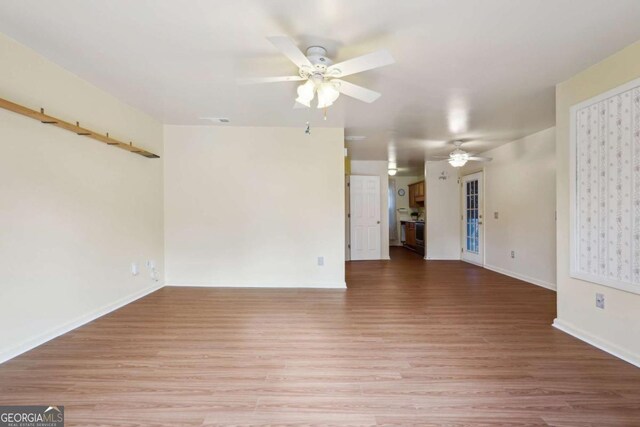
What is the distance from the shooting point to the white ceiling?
1650 millimetres

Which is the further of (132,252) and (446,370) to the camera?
(132,252)

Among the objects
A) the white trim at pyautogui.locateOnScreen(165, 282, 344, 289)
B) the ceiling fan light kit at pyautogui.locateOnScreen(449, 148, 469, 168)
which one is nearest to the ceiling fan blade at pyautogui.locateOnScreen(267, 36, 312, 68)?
the white trim at pyautogui.locateOnScreen(165, 282, 344, 289)

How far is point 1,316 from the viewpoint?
1966 mm

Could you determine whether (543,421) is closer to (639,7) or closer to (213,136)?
(639,7)

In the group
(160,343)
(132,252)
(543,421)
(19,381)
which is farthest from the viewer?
(132,252)

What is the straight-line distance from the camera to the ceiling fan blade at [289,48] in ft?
5.08

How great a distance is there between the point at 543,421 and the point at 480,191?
4.90 metres

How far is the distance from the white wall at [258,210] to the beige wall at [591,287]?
2430 millimetres

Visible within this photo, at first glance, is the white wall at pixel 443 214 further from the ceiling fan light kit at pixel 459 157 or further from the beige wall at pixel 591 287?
the beige wall at pixel 591 287

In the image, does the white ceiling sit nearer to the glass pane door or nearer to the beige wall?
the beige wall

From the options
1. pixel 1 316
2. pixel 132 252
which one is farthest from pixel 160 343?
pixel 132 252

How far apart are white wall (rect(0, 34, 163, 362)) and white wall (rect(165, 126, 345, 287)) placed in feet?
2.10

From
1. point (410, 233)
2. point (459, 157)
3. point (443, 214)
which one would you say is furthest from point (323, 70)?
point (410, 233)

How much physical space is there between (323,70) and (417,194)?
6591 millimetres
